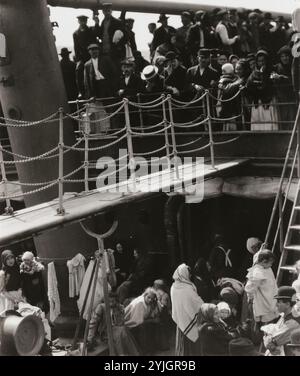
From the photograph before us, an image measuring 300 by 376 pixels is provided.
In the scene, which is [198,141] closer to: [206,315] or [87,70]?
[87,70]

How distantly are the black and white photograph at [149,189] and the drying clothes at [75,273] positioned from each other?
14 mm

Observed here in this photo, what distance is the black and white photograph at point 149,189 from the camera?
226 inches

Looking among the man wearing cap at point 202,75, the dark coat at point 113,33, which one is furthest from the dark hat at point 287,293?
the dark coat at point 113,33

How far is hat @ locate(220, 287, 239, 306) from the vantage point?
603 centimetres

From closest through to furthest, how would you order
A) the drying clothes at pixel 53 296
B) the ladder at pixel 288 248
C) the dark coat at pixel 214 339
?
the dark coat at pixel 214 339, the ladder at pixel 288 248, the drying clothes at pixel 53 296

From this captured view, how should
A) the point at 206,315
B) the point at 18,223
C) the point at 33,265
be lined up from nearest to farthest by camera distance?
the point at 18,223
the point at 206,315
the point at 33,265

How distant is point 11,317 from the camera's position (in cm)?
448

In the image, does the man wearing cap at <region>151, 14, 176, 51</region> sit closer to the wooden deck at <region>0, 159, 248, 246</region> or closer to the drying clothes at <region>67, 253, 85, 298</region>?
the wooden deck at <region>0, 159, 248, 246</region>

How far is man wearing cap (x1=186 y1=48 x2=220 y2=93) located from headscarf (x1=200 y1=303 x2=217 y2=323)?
3271mm

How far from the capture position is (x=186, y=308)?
5.89 m

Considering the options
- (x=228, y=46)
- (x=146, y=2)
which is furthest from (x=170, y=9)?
(x=228, y=46)

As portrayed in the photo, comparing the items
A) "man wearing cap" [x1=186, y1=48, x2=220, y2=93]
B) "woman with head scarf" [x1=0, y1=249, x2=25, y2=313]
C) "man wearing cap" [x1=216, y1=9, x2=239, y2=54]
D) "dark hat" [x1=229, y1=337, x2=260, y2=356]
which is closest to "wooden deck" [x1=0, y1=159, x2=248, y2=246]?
"woman with head scarf" [x1=0, y1=249, x2=25, y2=313]

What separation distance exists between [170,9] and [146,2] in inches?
39.3
